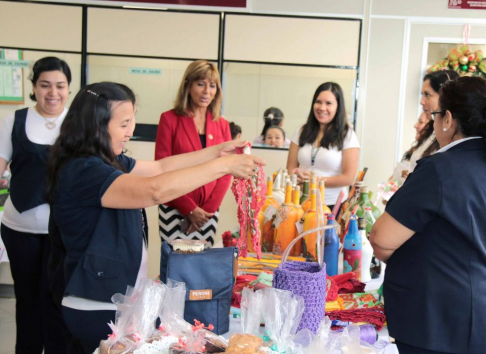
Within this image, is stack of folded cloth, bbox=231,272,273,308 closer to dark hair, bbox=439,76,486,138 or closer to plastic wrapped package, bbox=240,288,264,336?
plastic wrapped package, bbox=240,288,264,336

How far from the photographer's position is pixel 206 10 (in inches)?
197

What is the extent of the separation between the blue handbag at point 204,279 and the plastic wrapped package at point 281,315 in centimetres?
22

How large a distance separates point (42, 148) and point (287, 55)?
292 centimetres

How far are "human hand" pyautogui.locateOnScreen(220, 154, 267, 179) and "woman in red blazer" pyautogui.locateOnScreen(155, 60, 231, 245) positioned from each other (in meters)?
1.38

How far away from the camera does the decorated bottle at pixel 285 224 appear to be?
246 cm

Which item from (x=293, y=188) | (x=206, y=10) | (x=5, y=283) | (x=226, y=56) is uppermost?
(x=206, y=10)

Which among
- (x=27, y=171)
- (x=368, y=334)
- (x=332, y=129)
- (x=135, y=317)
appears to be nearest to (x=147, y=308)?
(x=135, y=317)

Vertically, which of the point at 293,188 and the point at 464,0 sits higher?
the point at 464,0

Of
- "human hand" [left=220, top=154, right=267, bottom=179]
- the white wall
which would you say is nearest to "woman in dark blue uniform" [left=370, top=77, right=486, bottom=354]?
"human hand" [left=220, top=154, right=267, bottom=179]

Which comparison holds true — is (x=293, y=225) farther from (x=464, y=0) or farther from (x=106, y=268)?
(x=464, y=0)

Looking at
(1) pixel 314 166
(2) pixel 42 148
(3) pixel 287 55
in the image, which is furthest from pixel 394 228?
(3) pixel 287 55

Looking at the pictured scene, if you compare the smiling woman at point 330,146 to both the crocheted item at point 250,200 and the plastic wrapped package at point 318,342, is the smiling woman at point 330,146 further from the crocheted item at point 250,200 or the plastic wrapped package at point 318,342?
the plastic wrapped package at point 318,342

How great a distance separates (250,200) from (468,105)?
0.88 metres

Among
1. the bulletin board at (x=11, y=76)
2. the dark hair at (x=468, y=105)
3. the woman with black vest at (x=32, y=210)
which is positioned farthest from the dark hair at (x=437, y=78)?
the bulletin board at (x=11, y=76)
